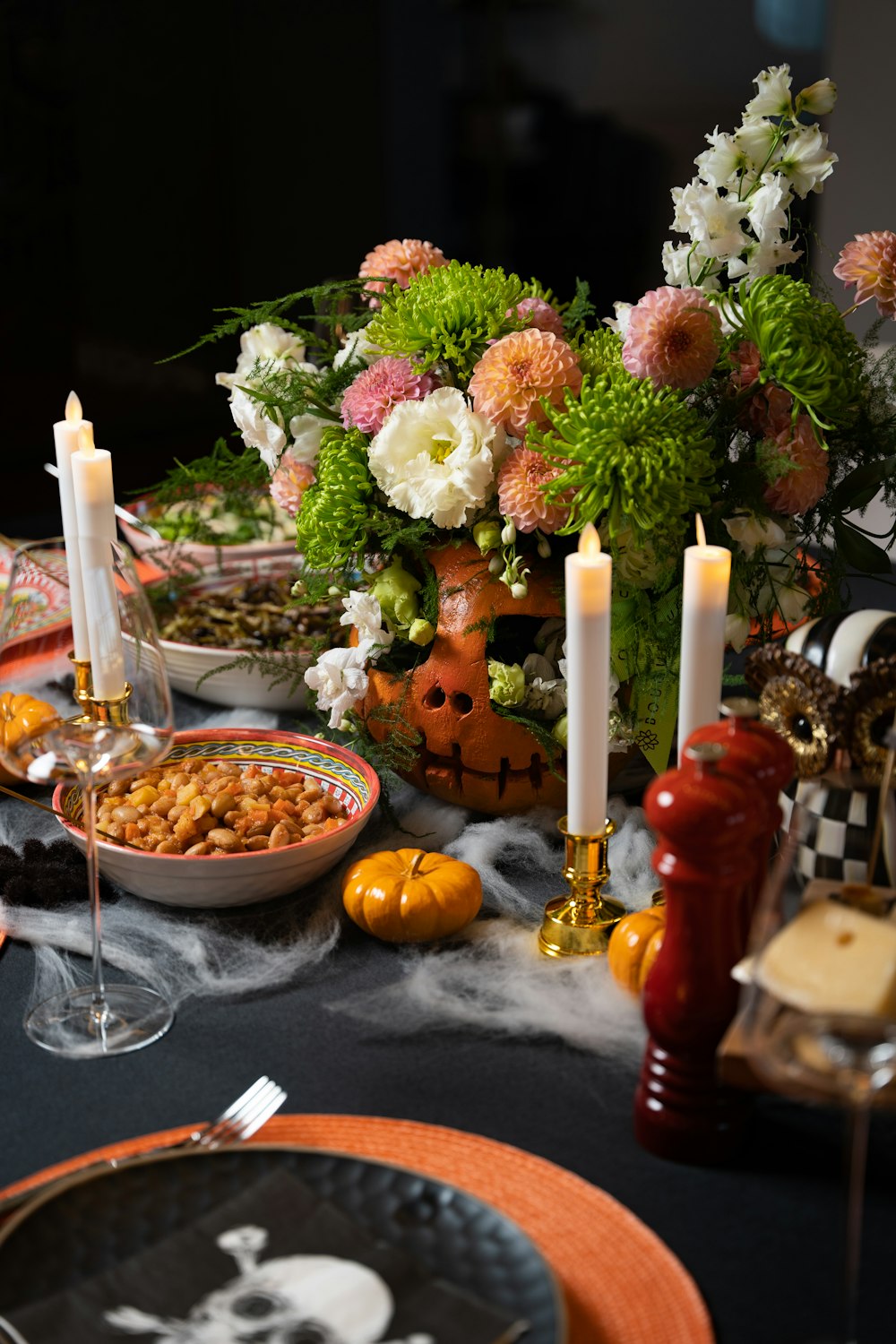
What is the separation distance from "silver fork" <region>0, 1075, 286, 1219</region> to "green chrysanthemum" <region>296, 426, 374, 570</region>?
19.9 inches

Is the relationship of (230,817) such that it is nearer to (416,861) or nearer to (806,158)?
(416,861)

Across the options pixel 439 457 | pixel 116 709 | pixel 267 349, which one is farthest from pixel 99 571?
pixel 267 349

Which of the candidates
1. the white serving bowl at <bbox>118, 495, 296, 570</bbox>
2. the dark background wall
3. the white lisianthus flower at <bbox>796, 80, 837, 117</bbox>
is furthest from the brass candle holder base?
the dark background wall

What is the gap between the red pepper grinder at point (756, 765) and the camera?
2.86 feet

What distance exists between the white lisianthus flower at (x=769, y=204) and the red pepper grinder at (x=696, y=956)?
0.56 meters

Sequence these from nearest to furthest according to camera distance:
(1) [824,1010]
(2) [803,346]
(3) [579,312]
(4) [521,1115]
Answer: (1) [824,1010] < (4) [521,1115] < (2) [803,346] < (3) [579,312]

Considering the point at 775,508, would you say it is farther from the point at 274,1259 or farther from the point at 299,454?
the point at 274,1259

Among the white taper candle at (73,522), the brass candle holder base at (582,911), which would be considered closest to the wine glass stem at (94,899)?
the white taper candle at (73,522)

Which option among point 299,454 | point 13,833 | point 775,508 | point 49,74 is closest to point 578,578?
point 775,508

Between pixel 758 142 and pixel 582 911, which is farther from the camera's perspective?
pixel 758 142

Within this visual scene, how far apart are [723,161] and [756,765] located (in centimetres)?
63

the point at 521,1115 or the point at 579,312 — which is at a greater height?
the point at 579,312

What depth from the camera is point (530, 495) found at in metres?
1.19

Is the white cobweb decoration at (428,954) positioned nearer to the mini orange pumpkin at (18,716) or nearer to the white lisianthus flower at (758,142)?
the mini orange pumpkin at (18,716)
